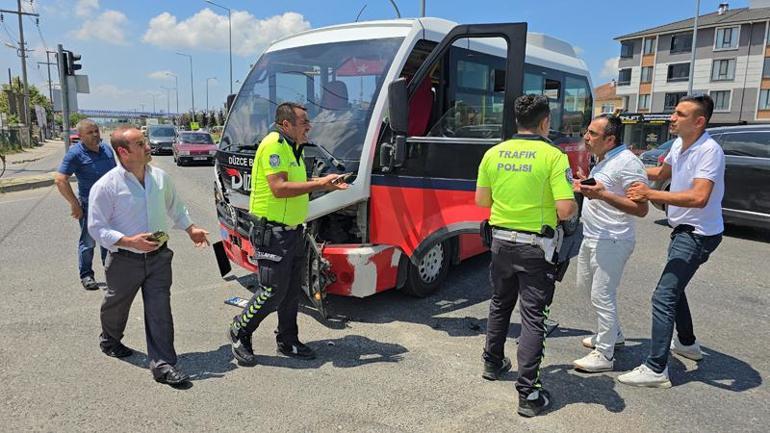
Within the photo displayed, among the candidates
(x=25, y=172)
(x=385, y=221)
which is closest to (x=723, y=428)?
(x=385, y=221)

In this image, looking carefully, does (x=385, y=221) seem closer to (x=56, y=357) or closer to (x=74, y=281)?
(x=56, y=357)

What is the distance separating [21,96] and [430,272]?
4609cm

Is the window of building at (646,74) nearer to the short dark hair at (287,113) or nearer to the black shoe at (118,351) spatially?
the short dark hair at (287,113)

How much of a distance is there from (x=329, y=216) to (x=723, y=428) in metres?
3.30

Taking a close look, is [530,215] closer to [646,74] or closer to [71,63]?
[71,63]

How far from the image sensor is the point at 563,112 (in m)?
7.54

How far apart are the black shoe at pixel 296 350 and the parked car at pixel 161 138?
26.0 m

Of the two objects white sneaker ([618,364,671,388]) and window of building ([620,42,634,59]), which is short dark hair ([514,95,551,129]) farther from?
window of building ([620,42,634,59])

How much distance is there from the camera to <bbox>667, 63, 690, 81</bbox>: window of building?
50000 millimetres

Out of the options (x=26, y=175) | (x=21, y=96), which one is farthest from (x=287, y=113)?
(x=21, y=96)

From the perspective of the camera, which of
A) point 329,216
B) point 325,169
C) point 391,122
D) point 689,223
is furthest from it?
point 329,216

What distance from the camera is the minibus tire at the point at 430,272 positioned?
5008 mm

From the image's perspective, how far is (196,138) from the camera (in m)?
22.3

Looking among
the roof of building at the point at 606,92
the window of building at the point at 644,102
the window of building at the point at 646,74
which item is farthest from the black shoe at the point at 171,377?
the roof of building at the point at 606,92
